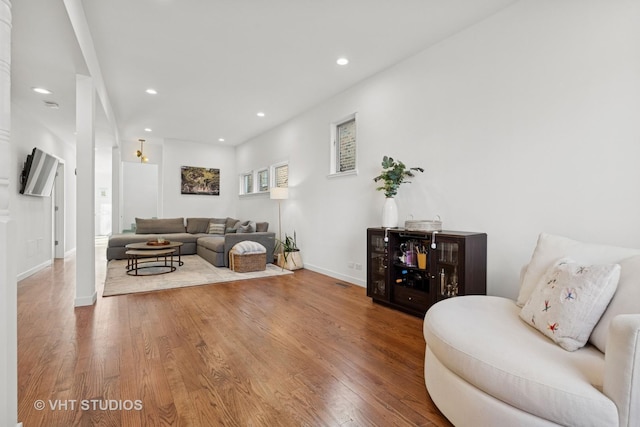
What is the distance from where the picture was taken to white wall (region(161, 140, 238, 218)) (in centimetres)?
793

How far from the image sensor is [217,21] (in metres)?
2.91

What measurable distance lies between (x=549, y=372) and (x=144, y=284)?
14.9ft

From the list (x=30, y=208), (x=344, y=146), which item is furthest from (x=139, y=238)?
(x=344, y=146)

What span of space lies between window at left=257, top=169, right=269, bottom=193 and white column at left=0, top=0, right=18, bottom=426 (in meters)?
5.95

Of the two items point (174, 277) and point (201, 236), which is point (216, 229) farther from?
point (174, 277)

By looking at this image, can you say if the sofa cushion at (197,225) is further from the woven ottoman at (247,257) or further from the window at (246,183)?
the woven ottoman at (247,257)

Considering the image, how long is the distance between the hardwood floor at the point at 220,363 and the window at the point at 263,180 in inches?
159

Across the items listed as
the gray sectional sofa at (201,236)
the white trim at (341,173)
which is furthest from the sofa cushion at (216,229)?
the white trim at (341,173)

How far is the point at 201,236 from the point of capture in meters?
7.01

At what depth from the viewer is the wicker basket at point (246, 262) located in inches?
199

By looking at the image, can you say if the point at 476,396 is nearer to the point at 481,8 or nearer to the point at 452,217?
the point at 452,217

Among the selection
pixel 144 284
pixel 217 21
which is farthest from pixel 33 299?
pixel 217 21

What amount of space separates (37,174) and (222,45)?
378 cm

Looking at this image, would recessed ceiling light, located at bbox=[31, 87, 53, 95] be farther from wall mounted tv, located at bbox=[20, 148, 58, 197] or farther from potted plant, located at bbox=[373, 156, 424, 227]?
potted plant, located at bbox=[373, 156, 424, 227]
